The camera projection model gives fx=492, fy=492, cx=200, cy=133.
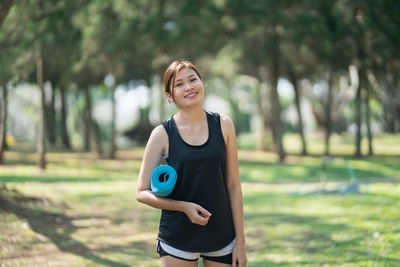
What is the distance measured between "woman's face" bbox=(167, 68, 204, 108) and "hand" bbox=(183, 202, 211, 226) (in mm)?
567

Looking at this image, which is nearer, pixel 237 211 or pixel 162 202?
pixel 162 202

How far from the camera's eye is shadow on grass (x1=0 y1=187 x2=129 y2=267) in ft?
24.7

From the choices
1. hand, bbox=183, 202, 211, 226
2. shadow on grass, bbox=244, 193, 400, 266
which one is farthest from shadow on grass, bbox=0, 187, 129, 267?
hand, bbox=183, 202, 211, 226

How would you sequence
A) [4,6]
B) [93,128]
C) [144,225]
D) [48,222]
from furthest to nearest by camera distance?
1. [93,128]
2. [144,225]
3. [48,222]
4. [4,6]

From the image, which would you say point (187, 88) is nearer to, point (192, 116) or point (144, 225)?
point (192, 116)

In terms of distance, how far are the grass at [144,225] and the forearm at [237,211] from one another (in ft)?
11.9

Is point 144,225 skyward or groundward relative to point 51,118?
groundward

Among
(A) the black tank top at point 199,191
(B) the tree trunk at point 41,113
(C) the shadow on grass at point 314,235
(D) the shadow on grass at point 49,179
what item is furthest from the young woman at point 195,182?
(B) the tree trunk at point 41,113

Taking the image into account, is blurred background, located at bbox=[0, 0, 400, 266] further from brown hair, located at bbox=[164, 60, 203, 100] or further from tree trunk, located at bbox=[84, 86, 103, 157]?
brown hair, located at bbox=[164, 60, 203, 100]

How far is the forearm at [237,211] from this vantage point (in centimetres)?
275

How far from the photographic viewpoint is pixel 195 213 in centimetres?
254

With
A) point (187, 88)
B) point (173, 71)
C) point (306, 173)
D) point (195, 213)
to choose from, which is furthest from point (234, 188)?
point (306, 173)

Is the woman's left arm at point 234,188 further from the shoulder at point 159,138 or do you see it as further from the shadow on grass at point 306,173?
the shadow on grass at point 306,173

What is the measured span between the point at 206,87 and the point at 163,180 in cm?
543
